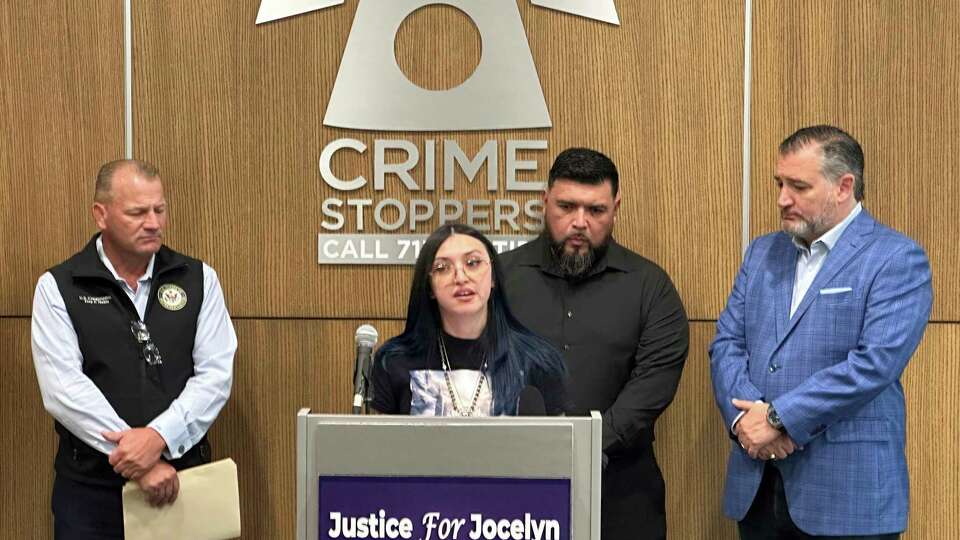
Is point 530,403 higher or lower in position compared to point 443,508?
higher

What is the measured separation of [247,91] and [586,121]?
4.26 ft

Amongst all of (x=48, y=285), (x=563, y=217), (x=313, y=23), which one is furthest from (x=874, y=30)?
(x=48, y=285)

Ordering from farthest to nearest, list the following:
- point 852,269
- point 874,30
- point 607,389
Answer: point 874,30
point 607,389
point 852,269

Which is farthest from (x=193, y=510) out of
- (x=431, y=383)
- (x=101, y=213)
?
(x=431, y=383)

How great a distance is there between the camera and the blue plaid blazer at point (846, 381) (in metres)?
2.91

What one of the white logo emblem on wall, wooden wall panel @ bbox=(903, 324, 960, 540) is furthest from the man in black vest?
wooden wall panel @ bbox=(903, 324, 960, 540)

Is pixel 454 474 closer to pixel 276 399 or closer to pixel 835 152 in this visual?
pixel 835 152

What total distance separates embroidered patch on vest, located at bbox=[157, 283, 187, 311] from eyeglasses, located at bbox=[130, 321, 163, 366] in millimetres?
105

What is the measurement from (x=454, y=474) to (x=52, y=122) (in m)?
2.85

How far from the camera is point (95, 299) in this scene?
11.2 ft

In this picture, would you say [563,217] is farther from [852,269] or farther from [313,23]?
[313,23]

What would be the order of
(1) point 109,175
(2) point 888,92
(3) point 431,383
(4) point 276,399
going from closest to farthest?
(3) point 431,383 < (1) point 109,175 < (2) point 888,92 < (4) point 276,399

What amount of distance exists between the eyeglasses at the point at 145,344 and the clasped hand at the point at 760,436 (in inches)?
72.6

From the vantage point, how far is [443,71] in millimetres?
3984
